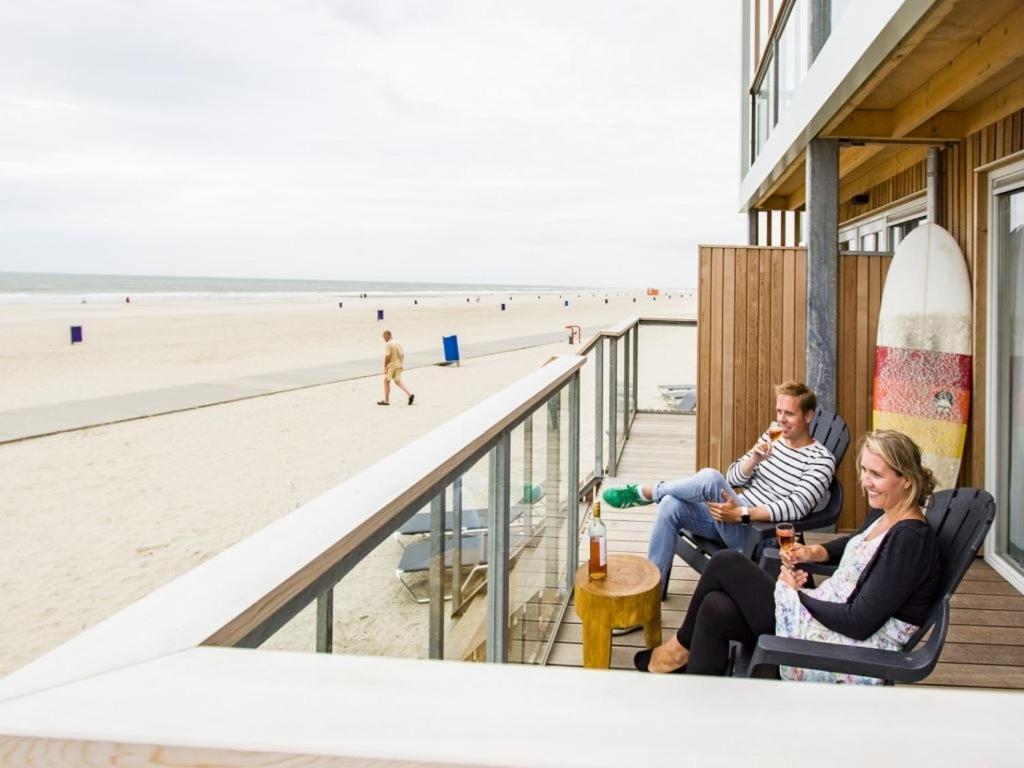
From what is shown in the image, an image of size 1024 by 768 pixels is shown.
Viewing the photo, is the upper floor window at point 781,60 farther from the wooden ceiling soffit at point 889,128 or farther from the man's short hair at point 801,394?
the man's short hair at point 801,394

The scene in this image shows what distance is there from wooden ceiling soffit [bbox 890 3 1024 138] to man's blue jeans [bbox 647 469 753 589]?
7.63 feet

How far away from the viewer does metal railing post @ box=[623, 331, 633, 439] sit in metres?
7.29

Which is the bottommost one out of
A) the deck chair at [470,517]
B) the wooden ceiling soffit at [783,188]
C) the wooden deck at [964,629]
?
the wooden deck at [964,629]

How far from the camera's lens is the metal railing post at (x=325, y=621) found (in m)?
1.09

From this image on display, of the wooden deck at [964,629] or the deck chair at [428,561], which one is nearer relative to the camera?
the deck chair at [428,561]

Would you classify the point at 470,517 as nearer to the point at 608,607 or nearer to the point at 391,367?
the point at 608,607

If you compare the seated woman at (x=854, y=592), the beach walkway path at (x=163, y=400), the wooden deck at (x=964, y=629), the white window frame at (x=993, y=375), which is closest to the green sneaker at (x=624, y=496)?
the wooden deck at (x=964, y=629)

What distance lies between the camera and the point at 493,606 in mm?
2354

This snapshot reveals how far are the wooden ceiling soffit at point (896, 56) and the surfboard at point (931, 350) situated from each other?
0.91 m

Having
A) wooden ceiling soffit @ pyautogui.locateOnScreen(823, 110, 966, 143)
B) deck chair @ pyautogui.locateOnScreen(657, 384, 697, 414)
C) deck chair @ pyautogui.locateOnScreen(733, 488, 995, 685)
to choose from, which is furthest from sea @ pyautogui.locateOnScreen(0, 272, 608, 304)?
deck chair @ pyautogui.locateOnScreen(733, 488, 995, 685)

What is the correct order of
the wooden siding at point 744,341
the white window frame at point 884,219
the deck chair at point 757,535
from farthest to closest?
the white window frame at point 884,219 < the wooden siding at point 744,341 < the deck chair at point 757,535

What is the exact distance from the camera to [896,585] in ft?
7.18

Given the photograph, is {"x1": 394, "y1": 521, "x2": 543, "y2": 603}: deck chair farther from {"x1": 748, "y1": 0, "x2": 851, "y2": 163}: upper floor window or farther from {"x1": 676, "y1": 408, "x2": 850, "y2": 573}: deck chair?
{"x1": 748, "y1": 0, "x2": 851, "y2": 163}: upper floor window

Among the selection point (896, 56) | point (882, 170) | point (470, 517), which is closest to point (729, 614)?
point (470, 517)
